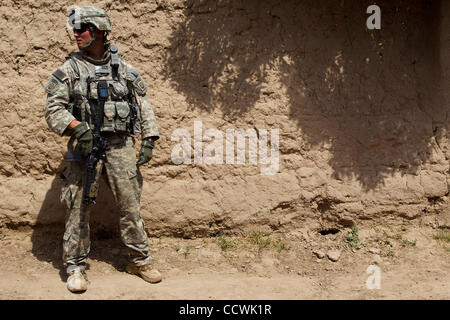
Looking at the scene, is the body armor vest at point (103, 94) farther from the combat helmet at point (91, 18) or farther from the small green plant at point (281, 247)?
the small green plant at point (281, 247)

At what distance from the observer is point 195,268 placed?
473cm

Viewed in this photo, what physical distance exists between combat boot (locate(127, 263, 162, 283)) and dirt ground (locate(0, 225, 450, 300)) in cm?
6

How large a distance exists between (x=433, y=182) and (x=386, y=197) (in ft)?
1.64

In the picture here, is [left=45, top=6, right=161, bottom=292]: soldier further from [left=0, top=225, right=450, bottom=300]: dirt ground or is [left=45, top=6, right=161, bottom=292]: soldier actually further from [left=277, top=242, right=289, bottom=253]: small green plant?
[left=277, top=242, right=289, bottom=253]: small green plant

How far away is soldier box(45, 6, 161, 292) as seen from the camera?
4105 millimetres

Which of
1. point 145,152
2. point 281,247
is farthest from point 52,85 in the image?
point 281,247

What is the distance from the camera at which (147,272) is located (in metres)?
4.43

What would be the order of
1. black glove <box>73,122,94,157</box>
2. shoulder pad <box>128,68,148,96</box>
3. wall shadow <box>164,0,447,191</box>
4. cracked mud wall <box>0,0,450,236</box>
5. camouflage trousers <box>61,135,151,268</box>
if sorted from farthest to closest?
wall shadow <box>164,0,447,191</box> < cracked mud wall <box>0,0,450,236</box> < shoulder pad <box>128,68,148,96</box> < camouflage trousers <box>61,135,151,268</box> < black glove <box>73,122,94,157</box>

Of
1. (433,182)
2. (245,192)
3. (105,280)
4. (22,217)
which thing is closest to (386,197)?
(433,182)

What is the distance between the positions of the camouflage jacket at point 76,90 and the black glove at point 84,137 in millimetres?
86

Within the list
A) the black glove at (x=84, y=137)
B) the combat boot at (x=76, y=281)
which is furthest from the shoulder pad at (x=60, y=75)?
the combat boot at (x=76, y=281)

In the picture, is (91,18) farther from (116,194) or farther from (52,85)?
(116,194)

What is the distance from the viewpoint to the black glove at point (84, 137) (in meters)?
4.04

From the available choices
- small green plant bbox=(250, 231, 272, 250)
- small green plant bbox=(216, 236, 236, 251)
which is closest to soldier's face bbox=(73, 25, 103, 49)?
small green plant bbox=(216, 236, 236, 251)
